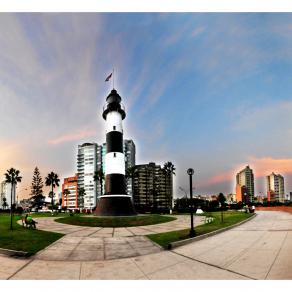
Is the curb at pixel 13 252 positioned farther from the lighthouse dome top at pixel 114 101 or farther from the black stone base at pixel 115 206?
the black stone base at pixel 115 206

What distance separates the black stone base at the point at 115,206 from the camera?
20281mm

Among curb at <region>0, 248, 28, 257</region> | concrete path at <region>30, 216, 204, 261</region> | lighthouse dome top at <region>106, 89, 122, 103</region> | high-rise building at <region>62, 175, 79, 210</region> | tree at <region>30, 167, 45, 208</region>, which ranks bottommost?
high-rise building at <region>62, 175, 79, 210</region>

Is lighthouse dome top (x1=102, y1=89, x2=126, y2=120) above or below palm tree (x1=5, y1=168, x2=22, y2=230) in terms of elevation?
above

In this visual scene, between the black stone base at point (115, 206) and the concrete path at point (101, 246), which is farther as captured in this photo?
the black stone base at point (115, 206)

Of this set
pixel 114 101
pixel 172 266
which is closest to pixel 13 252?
pixel 172 266

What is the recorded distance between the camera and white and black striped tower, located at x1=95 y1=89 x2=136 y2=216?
69.3 ft

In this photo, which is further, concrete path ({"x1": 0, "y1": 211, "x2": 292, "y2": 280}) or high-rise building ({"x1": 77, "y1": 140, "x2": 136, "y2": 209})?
high-rise building ({"x1": 77, "y1": 140, "x2": 136, "y2": 209})

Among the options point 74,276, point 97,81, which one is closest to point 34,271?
point 74,276

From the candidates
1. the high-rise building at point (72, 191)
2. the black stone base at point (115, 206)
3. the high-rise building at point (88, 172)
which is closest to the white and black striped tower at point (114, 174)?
the black stone base at point (115, 206)

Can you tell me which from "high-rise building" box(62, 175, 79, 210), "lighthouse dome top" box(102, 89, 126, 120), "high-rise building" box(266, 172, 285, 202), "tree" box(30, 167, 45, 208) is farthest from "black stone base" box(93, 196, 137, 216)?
"high-rise building" box(62, 175, 79, 210)

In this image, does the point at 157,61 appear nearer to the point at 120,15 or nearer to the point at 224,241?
the point at 120,15

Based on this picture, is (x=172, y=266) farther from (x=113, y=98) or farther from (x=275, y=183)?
(x=275, y=183)

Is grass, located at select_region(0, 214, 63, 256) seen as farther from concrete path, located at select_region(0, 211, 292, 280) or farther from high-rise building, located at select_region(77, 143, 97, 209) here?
high-rise building, located at select_region(77, 143, 97, 209)
